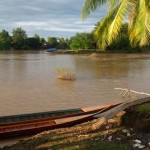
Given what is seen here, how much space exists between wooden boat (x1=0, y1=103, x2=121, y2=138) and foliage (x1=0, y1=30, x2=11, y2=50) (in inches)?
3403

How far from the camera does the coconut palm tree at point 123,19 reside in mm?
7914

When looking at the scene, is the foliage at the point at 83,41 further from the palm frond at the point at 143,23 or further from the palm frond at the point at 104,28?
the palm frond at the point at 143,23

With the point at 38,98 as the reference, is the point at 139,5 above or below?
above

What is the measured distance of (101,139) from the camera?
5598 mm

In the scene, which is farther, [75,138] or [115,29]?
[115,29]

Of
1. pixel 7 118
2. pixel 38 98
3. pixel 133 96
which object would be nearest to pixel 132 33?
pixel 7 118

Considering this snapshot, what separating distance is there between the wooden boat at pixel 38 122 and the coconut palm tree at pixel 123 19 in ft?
6.54

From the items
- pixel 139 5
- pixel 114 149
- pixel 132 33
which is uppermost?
pixel 139 5

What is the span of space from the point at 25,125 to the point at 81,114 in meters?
1.77

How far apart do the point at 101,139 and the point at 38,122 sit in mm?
3265

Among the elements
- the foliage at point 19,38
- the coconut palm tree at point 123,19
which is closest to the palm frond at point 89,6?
the coconut palm tree at point 123,19

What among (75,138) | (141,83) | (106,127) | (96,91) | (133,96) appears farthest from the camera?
(141,83)

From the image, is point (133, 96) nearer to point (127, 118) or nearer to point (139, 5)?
point (139, 5)

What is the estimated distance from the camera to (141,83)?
66.1 ft
